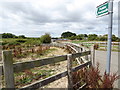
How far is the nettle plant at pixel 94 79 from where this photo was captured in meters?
2.16

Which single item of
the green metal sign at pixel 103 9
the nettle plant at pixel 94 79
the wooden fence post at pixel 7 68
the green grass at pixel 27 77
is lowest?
the green grass at pixel 27 77

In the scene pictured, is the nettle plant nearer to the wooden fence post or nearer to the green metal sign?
the green metal sign

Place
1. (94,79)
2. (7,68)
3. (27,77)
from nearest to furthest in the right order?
(7,68) < (94,79) < (27,77)

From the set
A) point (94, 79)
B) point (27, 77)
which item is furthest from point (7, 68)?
point (27, 77)

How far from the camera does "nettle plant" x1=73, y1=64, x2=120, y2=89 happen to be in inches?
85.2

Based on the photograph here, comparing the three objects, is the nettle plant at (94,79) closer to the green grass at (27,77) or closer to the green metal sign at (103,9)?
the green grass at (27,77)

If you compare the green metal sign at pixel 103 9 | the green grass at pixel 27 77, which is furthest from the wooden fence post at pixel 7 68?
the green metal sign at pixel 103 9

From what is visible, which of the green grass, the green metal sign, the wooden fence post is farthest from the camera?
the green grass

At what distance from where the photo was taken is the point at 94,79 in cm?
233

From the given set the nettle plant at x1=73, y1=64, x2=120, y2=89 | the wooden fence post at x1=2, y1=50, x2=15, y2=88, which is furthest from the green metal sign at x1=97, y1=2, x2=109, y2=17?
the wooden fence post at x1=2, y1=50, x2=15, y2=88

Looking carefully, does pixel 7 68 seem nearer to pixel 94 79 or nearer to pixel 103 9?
pixel 94 79

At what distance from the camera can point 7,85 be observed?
1.35 m

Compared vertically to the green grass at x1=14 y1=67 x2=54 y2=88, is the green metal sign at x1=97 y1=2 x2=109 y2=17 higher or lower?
higher

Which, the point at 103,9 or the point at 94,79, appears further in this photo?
the point at 103,9
